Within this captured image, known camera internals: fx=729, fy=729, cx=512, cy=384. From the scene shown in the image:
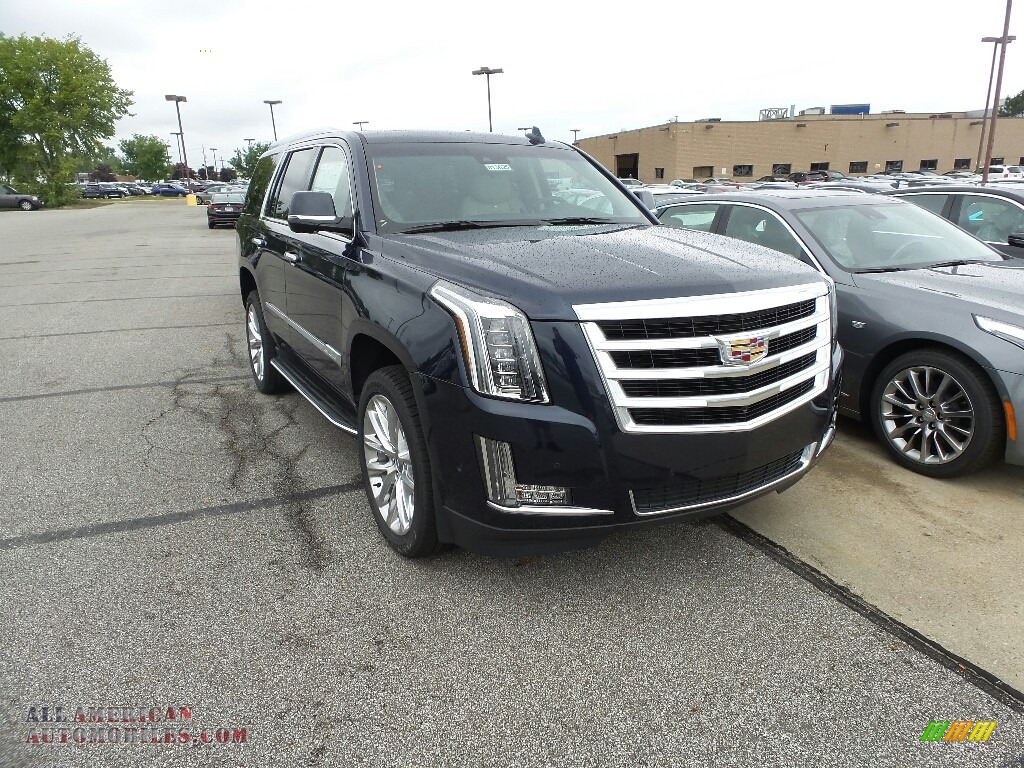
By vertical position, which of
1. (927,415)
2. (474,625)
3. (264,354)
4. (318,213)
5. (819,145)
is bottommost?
(474,625)

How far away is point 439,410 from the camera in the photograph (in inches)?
110

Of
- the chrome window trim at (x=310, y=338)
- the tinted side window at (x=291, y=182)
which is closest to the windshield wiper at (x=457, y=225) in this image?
the chrome window trim at (x=310, y=338)

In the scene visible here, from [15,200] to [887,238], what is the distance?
2264 inches

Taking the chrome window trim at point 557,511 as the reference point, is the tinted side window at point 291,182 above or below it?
above

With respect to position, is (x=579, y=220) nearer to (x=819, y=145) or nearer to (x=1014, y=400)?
(x=1014, y=400)

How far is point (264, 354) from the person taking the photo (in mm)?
5805

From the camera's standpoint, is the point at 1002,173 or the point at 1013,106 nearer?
the point at 1002,173

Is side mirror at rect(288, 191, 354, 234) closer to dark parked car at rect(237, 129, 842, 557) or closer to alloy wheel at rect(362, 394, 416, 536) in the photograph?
dark parked car at rect(237, 129, 842, 557)

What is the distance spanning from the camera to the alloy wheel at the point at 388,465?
128 inches

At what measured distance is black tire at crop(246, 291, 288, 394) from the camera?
5.68 m

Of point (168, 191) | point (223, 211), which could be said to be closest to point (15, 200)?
point (223, 211)

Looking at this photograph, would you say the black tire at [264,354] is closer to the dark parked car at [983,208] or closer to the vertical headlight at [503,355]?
the vertical headlight at [503,355]

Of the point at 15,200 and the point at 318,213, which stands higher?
the point at 318,213

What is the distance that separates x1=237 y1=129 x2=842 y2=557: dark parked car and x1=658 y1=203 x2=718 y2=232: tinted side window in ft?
8.29
